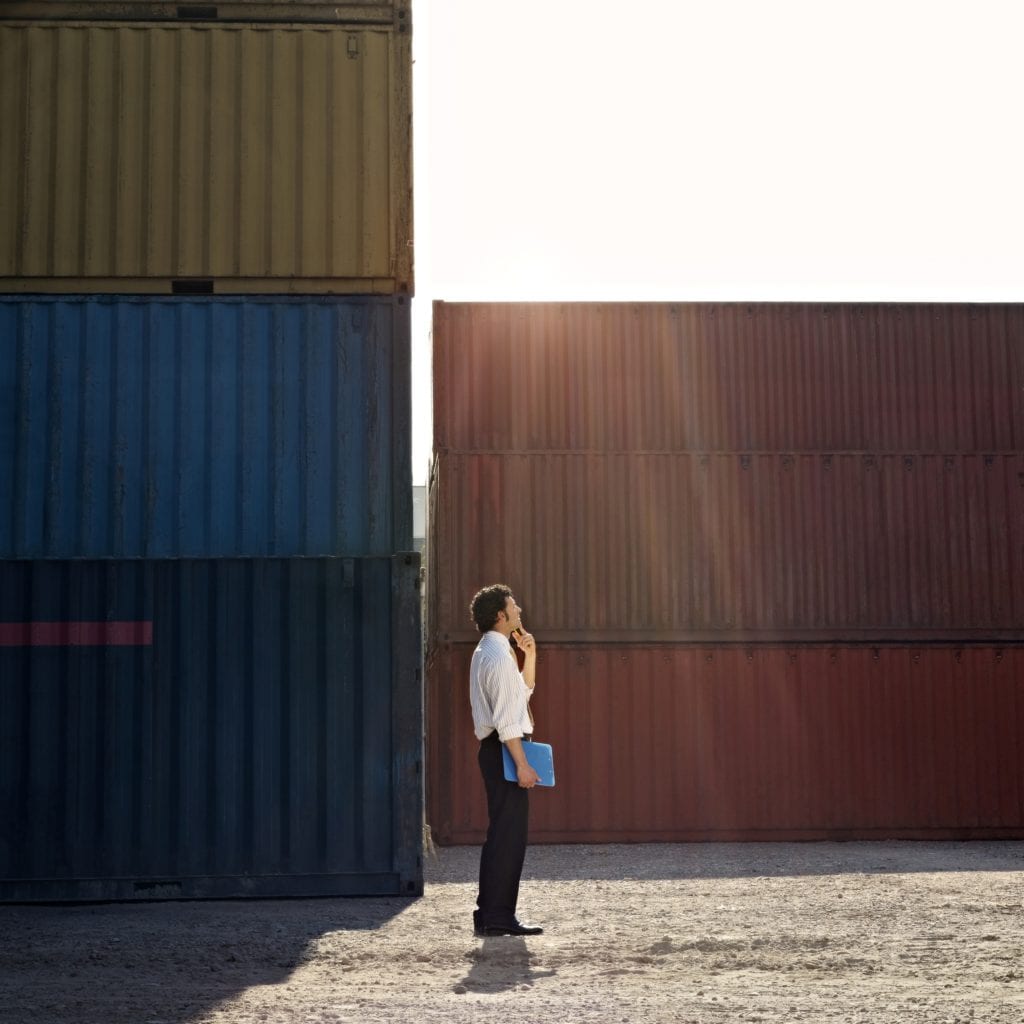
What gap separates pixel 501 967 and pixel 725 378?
11.0 m

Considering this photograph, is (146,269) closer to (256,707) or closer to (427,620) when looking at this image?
(256,707)

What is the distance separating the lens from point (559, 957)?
7.62 m

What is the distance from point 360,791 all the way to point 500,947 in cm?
255

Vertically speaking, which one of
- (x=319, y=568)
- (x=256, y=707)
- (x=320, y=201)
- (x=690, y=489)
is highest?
(x=320, y=201)

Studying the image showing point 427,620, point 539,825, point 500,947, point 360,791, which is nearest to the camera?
point 500,947

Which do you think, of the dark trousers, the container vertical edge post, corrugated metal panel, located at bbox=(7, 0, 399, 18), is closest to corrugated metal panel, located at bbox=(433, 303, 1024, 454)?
corrugated metal panel, located at bbox=(7, 0, 399, 18)

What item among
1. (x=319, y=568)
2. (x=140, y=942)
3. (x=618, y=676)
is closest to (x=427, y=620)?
(x=618, y=676)

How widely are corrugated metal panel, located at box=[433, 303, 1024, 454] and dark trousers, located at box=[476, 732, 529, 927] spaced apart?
350 inches

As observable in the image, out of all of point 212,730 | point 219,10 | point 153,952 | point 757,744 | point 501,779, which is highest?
point 219,10

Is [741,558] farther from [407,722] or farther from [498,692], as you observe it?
[498,692]

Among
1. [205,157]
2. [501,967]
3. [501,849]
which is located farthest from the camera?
[205,157]

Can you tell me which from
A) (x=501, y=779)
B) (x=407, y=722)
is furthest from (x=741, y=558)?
(x=501, y=779)

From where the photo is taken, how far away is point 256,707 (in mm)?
10352

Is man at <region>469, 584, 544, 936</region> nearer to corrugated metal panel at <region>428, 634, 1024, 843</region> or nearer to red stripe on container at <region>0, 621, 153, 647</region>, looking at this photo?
red stripe on container at <region>0, 621, 153, 647</region>
